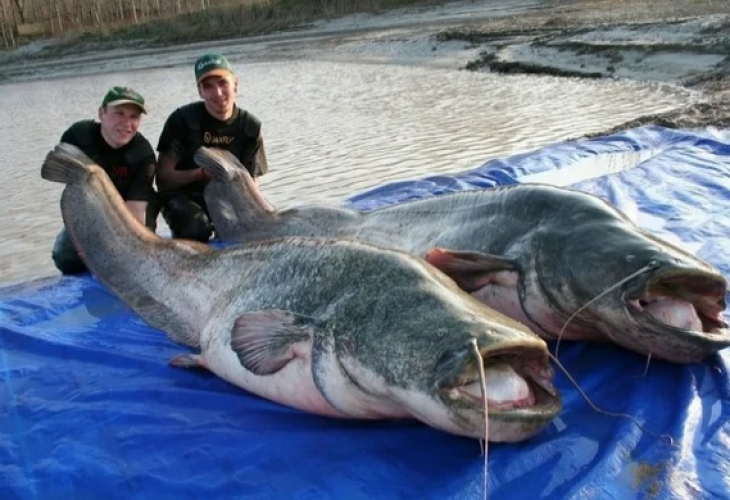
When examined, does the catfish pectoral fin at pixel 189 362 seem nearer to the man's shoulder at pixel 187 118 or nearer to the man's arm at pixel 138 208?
the man's arm at pixel 138 208

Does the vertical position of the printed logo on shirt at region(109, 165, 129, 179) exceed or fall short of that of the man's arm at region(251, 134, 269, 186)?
it exceeds it

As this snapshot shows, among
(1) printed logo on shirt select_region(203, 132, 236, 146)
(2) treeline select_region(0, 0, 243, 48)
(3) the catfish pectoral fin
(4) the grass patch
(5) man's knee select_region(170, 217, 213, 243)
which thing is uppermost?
(2) treeline select_region(0, 0, 243, 48)

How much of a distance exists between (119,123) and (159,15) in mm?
46187

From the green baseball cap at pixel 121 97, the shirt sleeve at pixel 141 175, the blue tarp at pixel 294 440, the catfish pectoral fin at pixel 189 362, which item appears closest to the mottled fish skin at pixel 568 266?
the blue tarp at pixel 294 440

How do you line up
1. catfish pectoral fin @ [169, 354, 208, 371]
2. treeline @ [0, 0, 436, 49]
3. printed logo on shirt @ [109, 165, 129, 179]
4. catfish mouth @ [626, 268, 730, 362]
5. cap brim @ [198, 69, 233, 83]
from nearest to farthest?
catfish mouth @ [626, 268, 730, 362]
catfish pectoral fin @ [169, 354, 208, 371]
printed logo on shirt @ [109, 165, 129, 179]
cap brim @ [198, 69, 233, 83]
treeline @ [0, 0, 436, 49]

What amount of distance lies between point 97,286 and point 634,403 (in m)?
3.16

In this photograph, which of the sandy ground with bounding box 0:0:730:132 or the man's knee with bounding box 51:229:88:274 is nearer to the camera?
the man's knee with bounding box 51:229:88:274

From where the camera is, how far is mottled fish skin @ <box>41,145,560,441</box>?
1.96 m

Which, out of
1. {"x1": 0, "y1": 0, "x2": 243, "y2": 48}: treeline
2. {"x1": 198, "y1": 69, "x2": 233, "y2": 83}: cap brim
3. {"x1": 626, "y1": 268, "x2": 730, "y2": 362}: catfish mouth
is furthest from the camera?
{"x1": 0, "y1": 0, "x2": 243, "y2": 48}: treeline

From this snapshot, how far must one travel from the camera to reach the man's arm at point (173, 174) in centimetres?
543

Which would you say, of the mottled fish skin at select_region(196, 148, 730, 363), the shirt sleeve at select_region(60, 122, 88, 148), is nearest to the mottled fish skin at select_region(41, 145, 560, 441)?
the mottled fish skin at select_region(196, 148, 730, 363)

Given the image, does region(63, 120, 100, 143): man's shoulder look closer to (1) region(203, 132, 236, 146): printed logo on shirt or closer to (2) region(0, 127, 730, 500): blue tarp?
(1) region(203, 132, 236, 146): printed logo on shirt

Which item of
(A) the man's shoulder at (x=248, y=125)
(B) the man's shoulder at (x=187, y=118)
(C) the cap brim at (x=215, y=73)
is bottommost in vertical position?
(A) the man's shoulder at (x=248, y=125)

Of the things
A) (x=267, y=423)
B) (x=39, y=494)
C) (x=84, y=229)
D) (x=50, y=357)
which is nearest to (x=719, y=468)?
(x=267, y=423)
